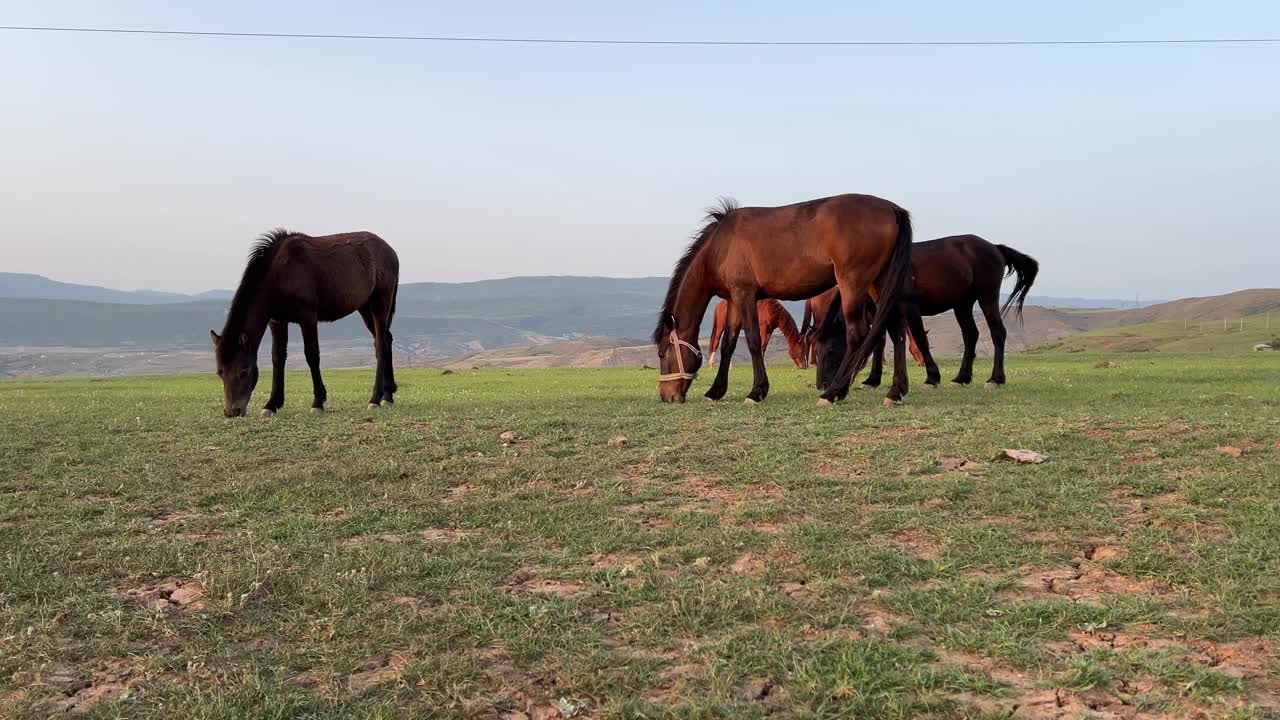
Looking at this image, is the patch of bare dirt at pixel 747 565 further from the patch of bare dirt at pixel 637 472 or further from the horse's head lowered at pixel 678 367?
the horse's head lowered at pixel 678 367

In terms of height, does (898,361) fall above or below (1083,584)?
above

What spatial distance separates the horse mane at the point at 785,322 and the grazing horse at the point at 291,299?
390 inches

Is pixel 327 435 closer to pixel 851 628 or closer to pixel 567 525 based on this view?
pixel 567 525

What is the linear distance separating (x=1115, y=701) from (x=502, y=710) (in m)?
1.93

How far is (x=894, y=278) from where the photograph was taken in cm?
999

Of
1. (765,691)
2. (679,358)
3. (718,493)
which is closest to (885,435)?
(718,493)

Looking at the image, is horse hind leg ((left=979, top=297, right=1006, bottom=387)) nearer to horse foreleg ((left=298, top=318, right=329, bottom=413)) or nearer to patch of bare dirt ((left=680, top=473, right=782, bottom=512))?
patch of bare dirt ((left=680, top=473, right=782, bottom=512))

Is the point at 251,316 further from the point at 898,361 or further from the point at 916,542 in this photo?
the point at 916,542

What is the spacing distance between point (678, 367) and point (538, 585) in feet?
26.5

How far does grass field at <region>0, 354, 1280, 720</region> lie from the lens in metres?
2.66

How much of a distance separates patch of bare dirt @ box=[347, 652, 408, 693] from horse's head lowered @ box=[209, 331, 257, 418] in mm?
8623

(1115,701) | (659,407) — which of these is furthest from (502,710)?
(659,407)

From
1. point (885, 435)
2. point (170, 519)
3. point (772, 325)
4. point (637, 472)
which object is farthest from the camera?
point (772, 325)

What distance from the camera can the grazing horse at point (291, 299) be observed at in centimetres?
1060
